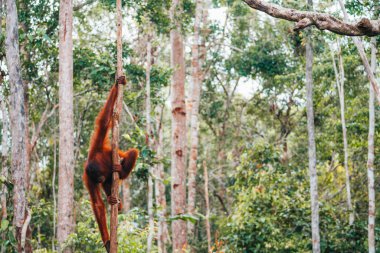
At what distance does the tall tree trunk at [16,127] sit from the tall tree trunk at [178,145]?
225 inches

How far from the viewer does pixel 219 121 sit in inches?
661

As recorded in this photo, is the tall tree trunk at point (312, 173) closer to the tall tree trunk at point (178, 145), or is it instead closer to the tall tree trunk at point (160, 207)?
the tall tree trunk at point (160, 207)

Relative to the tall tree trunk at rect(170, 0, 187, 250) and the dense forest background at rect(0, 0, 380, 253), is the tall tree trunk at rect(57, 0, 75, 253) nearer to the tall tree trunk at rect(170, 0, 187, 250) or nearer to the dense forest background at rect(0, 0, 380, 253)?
the dense forest background at rect(0, 0, 380, 253)

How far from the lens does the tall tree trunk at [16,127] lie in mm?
5254

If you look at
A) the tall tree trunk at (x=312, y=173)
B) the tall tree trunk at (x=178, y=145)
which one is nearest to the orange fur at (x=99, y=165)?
the tall tree trunk at (x=312, y=173)

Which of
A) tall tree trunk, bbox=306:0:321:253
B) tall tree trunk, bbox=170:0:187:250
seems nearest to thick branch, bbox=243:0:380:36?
tall tree trunk, bbox=306:0:321:253

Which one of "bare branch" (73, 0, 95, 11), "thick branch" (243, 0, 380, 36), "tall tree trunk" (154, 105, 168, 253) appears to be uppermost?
"bare branch" (73, 0, 95, 11)

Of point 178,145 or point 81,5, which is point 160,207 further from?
point 81,5

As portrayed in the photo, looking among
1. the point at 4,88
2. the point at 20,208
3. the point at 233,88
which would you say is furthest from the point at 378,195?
the point at 20,208

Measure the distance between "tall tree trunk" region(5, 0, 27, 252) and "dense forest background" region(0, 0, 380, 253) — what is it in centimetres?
21

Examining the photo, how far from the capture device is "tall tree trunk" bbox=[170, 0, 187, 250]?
1139 cm

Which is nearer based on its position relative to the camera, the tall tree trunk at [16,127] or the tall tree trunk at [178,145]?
the tall tree trunk at [16,127]

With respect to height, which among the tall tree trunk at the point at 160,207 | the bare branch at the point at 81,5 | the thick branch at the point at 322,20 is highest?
the bare branch at the point at 81,5

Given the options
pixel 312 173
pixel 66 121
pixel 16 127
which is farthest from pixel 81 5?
pixel 16 127
